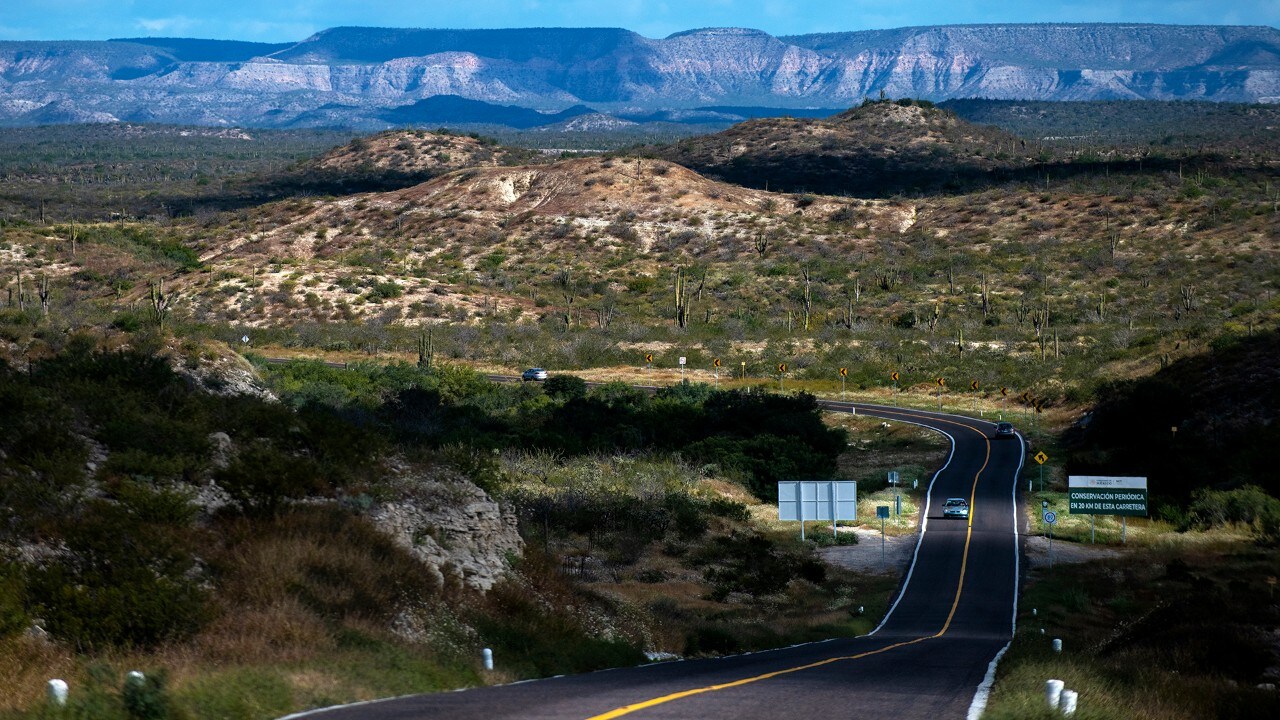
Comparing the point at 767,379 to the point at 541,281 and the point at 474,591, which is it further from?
the point at 474,591

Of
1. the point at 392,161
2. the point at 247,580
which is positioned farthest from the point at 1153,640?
the point at 392,161

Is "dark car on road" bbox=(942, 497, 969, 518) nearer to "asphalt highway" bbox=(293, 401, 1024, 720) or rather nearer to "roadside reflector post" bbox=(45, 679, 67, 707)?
"asphalt highway" bbox=(293, 401, 1024, 720)

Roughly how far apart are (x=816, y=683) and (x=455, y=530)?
7.43 m

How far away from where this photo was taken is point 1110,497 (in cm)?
4281

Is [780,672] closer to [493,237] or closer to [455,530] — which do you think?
[455,530]

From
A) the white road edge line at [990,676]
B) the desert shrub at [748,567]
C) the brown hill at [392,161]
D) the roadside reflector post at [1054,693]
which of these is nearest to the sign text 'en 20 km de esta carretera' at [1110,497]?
the white road edge line at [990,676]

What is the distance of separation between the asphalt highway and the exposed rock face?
3.50 m

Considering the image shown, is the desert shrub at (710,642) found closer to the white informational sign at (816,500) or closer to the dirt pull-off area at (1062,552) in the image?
the white informational sign at (816,500)

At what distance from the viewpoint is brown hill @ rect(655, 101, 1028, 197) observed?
521 feet

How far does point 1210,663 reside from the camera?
19.7m

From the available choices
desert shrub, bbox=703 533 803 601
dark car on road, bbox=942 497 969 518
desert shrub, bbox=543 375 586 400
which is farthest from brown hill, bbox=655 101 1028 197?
desert shrub, bbox=703 533 803 601

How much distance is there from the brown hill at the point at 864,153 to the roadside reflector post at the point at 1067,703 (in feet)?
460

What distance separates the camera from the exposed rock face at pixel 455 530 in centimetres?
2048

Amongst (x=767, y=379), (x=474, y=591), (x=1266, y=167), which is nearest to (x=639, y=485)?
(x=474, y=591)
